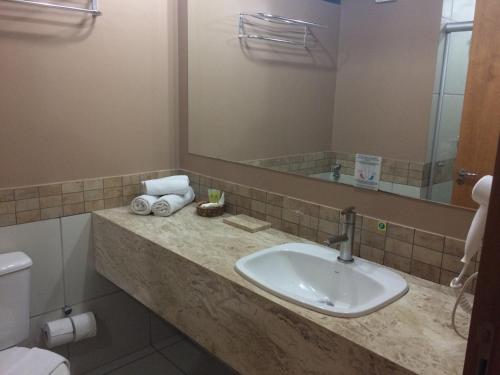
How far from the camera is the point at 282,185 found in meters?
1.89

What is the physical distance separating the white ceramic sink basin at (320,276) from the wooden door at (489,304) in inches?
24.1

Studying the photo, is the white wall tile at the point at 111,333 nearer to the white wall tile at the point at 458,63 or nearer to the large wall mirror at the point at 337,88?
the large wall mirror at the point at 337,88

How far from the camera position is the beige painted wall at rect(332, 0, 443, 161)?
1.44 metres

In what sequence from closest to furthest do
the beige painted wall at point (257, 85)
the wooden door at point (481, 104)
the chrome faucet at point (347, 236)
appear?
the wooden door at point (481, 104) → the chrome faucet at point (347, 236) → the beige painted wall at point (257, 85)

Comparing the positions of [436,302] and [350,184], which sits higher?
[350,184]

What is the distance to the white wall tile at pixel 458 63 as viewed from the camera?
132 cm

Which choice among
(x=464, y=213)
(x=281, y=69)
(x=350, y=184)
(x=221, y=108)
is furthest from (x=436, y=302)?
(x=221, y=108)

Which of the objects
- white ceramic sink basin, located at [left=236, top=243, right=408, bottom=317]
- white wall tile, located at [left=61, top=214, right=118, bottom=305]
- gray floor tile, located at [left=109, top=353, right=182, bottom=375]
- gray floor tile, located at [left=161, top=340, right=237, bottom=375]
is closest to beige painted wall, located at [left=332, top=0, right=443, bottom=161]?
white ceramic sink basin, located at [left=236, top=243, right=408, bottom=317]

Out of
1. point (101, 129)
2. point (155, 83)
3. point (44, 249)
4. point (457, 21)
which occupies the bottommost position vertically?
point (44, 249)

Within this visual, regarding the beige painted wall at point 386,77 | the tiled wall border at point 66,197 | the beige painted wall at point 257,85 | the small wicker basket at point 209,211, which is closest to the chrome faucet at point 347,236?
the beige painted wall at point 386,77

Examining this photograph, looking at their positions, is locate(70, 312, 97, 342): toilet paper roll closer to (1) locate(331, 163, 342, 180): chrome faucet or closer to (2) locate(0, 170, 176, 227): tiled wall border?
(2) locate(0, 170, 176, 227): tiled wall border

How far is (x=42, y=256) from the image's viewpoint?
1.96 m

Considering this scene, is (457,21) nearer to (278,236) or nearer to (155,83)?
(278,236)

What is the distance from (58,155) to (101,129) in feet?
0.78
